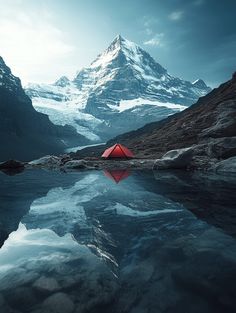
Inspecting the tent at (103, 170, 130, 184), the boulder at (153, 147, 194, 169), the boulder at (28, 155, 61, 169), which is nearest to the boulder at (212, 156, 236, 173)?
the boulder at (153, 147, 194, 169)

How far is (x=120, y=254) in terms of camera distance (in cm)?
725

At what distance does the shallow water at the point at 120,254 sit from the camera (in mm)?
5238

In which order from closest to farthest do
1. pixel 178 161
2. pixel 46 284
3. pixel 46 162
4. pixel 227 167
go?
pixel 46 284 < pixel 227 167 < pixel 178 161 < pixel 46 162

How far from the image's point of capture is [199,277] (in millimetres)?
5922

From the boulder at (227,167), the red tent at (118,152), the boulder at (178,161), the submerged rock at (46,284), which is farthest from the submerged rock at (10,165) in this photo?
the submerged rock at (46,284)

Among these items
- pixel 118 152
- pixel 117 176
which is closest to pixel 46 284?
pixel 117 176

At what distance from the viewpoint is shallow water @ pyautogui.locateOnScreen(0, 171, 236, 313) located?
17.2 ft

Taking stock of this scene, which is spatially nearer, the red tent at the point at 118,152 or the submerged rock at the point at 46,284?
the submerged rock at the point at 46,284

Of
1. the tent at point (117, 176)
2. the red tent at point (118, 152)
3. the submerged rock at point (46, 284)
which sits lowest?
the tent at point (117, 176)

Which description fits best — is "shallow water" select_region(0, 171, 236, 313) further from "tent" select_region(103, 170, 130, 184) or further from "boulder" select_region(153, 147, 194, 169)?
"boulder" select_region(153, 147, 194, 169)

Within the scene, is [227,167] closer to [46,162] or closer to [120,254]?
[120,254]

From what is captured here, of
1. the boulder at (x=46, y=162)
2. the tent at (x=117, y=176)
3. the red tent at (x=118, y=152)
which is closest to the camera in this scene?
the tent at (x=117, y=176)

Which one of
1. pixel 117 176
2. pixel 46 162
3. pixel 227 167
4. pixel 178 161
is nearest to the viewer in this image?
pixel 227 167

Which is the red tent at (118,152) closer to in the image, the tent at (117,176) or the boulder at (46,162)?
the boulder at (46,162)
